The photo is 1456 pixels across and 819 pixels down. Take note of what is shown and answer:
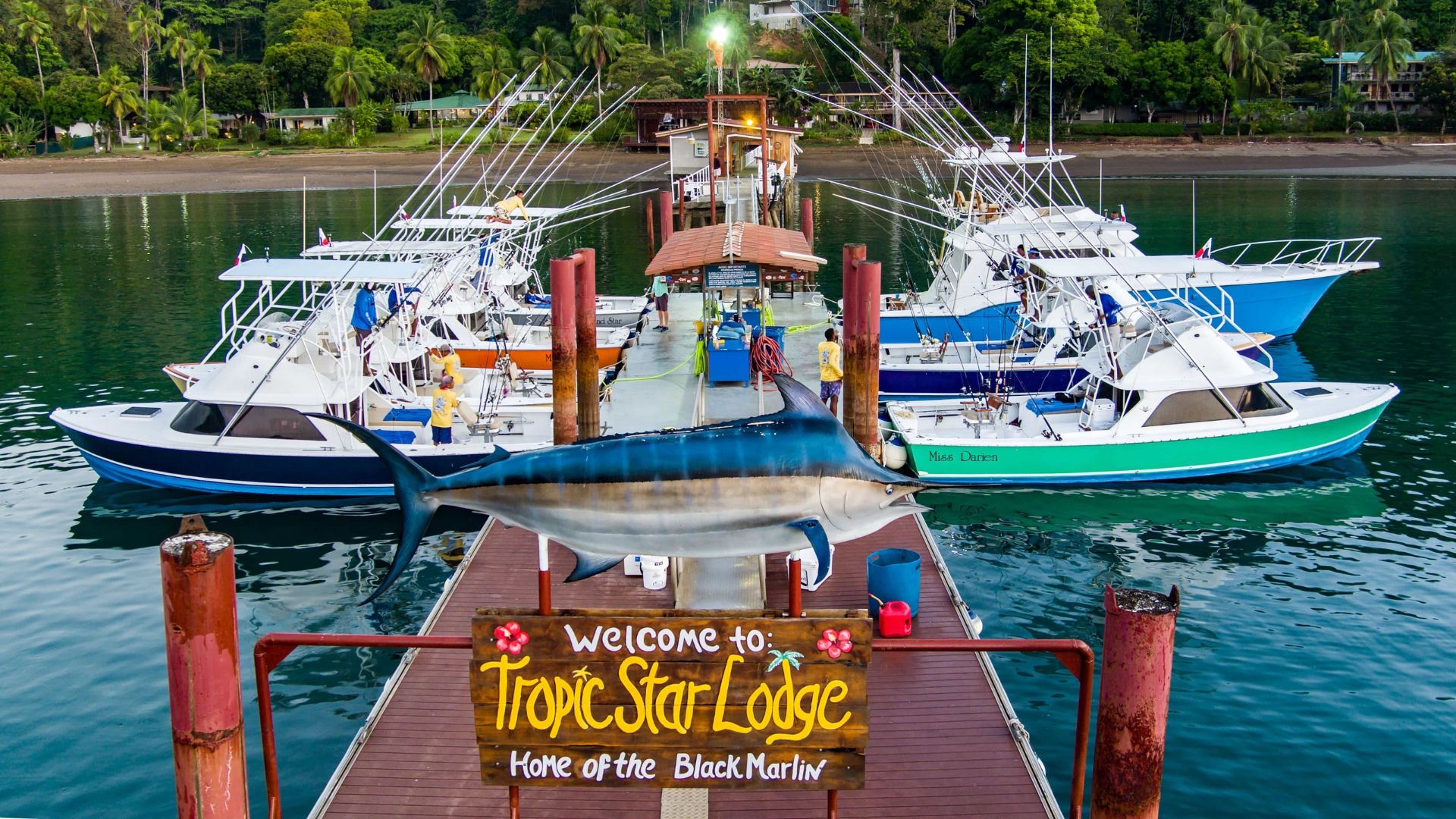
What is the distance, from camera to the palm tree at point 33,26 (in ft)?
324

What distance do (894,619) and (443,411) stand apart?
34.3 feet

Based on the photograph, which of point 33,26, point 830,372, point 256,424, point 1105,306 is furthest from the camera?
point 33,26

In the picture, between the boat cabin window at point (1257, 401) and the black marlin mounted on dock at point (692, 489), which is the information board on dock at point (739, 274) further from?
the black marlin mounted on dock at point (692, 489)

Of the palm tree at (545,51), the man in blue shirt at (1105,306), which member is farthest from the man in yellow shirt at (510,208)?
the palm tree at (545,51)

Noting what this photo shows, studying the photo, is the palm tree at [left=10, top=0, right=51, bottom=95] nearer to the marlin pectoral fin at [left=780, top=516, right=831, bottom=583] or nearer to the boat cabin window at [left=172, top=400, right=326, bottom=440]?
the boat cabin window at [left=172, top=400, right=326, bottom=440]

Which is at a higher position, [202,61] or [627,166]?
[202,61]

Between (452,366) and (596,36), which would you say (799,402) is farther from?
(596,36)

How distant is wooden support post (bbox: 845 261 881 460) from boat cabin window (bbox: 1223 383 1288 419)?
24.1ft

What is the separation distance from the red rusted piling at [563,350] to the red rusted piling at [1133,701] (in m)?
12.6

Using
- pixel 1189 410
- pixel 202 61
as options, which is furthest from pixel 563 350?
pixel 202 61

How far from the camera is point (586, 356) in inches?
826

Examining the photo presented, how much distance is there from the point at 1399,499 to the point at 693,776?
18.7 meters

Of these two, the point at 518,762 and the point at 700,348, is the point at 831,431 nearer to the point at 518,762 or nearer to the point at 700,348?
the point at 518,762

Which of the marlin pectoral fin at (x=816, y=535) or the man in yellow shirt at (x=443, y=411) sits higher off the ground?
the marlin pectoral fin at (x=816, y=535)
